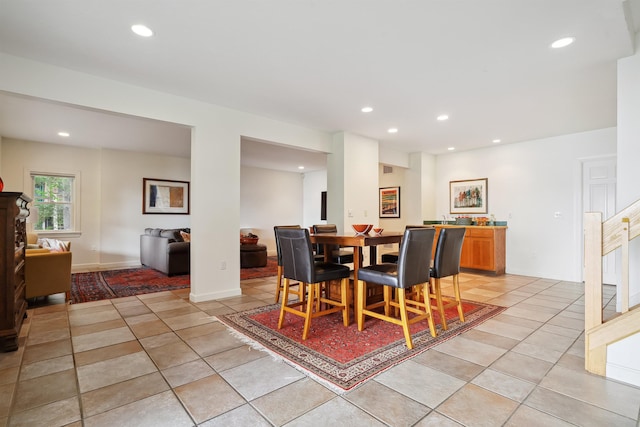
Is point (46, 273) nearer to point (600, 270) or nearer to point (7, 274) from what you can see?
point (7, 274)

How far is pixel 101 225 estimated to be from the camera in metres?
6.45

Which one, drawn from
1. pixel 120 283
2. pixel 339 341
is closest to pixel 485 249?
pixel 339 341

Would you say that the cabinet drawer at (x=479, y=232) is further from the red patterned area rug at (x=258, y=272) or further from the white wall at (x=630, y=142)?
the red patterned area rug at (x=258, y=272)

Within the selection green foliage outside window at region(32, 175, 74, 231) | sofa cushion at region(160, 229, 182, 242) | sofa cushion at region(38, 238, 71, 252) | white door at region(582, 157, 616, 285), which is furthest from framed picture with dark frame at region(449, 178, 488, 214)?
green foliage outside window at region(32, 175, 74, 231)

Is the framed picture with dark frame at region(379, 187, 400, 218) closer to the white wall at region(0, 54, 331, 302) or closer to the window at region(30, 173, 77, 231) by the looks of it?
the white wall at region(0, 54, 331, 302)

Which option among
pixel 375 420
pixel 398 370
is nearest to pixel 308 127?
pixel 398 370

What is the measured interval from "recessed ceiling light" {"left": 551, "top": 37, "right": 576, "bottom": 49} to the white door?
3.47 meters

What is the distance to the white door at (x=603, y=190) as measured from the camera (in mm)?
4832

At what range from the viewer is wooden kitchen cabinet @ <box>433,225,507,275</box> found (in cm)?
555

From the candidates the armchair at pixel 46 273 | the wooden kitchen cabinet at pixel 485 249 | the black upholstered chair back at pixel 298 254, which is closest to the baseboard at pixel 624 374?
the black upholstered chair back at pixel 298 254

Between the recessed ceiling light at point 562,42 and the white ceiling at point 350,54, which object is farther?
the recessed ceiling light at point 562,42

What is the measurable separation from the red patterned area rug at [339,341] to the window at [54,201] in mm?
5097

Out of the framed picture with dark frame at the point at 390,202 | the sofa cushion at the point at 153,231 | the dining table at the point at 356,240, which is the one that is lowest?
the sofa cushion at the point at 153,231

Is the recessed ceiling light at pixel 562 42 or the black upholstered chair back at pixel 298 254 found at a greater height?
the recessed ceiling light at pixel 562 42
